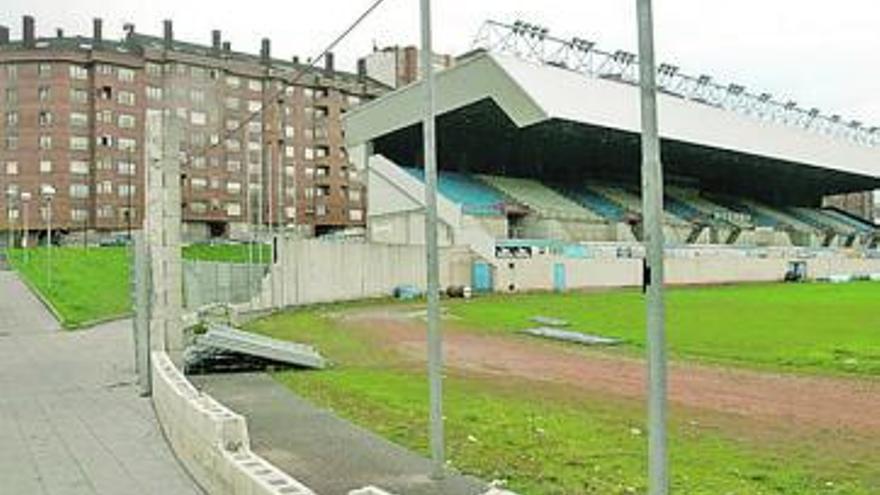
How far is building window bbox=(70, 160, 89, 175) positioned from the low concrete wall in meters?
86.8

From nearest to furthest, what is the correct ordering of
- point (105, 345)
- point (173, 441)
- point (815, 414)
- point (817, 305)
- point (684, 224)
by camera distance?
point (173, 441), point (815, 414), point (105, 345), point (817, 305), point (684, 224)

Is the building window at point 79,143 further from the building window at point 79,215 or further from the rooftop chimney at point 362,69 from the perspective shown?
the rooftop chimney at point 362,69

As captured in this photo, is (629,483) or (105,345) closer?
(629,483)

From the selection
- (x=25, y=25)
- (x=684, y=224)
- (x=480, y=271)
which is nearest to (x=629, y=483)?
(x=480, y=271)

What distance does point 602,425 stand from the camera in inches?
532

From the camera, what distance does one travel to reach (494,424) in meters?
13.7

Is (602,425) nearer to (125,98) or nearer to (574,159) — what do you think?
(574,159)

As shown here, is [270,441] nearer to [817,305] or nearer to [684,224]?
[817,305]

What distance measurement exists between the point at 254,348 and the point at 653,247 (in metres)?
16.4

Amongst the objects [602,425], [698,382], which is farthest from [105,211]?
[602,425]

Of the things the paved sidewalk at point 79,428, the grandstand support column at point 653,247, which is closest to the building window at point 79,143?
the paved sidewalk at point 79,428

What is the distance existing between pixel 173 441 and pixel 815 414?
Result: 8858 mm

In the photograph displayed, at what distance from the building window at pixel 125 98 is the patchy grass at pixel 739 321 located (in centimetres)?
Result: 5892

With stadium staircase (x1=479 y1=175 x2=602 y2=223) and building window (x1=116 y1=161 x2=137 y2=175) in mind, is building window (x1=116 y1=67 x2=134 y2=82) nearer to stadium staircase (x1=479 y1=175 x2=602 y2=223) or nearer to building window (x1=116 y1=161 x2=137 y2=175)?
building window (x1=116 y1=161 x2=137 y2=175)
